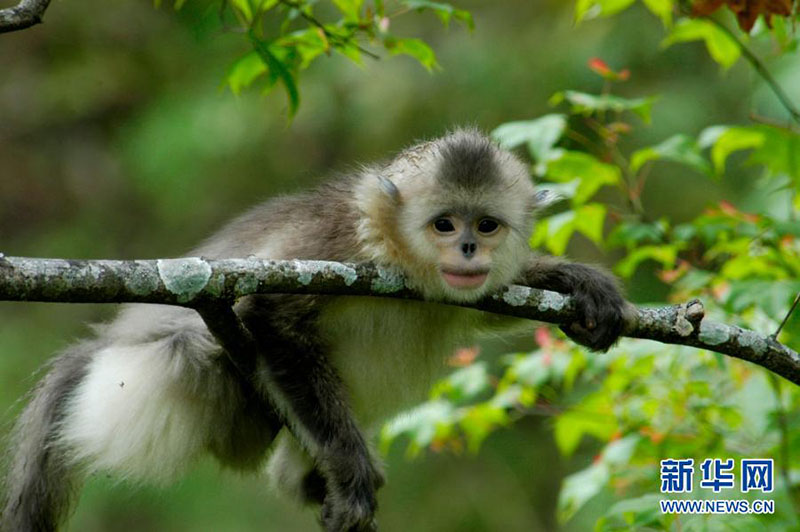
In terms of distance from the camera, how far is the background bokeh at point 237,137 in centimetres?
1030

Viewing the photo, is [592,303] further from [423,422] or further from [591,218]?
[423,422]

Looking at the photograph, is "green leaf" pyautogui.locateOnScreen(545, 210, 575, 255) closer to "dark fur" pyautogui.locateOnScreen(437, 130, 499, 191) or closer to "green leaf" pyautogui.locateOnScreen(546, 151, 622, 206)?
"green leaf" pyautogui.locateOnScreen(546, 151, 622, 206)

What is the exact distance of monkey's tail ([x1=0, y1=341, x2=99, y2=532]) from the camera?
494cm

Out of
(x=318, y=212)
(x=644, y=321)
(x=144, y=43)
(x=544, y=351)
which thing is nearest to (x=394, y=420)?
(x=544, y=351)

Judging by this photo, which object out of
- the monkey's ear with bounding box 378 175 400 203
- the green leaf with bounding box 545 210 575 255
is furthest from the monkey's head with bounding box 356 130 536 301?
the green leaf with bounding box 545 210 575 255

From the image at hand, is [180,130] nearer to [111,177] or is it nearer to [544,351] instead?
[111,177]

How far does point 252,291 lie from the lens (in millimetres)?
3490

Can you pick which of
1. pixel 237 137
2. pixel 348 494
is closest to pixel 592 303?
pixel 348 494

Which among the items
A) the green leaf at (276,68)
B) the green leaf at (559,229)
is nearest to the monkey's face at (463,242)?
the green leaf at (559,229)

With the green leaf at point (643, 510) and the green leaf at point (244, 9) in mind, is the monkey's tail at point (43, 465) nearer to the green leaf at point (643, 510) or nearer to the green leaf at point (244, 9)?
the green leaf at point (244, 9)

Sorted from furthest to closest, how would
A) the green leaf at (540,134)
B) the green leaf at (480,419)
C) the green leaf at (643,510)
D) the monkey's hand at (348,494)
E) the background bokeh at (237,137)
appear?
the background bokeh at (237,137), the green leaf at (480,419), the green leaf at (540,134), the monkey's hand at (348,494), the green leaf at (643,510)

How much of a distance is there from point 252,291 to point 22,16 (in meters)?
1.19

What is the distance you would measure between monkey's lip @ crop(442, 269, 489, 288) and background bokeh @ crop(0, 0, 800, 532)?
18.8 feet

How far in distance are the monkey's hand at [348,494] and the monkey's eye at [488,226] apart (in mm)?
1174
